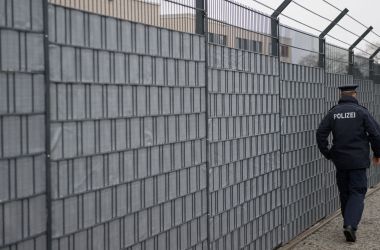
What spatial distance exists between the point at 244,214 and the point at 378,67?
826 centimetres

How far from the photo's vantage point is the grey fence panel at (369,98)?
10594mm

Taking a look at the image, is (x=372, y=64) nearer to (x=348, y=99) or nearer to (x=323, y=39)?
(x=323, y=39)

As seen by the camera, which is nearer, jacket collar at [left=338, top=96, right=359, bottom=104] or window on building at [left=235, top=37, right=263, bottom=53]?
window on building at [left=235, top=37, right=263, bottom=53]

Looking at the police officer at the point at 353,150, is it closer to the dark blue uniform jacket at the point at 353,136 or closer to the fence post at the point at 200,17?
the dark blue uniform jacket at the point at 353,136

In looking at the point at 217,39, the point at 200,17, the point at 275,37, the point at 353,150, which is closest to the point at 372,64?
the point at 353,150

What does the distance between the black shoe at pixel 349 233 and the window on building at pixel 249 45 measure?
2391mm

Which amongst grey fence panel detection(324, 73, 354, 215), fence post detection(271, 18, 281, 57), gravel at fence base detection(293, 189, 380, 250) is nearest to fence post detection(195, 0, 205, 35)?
fence post detection(271, 18, 281, 57)

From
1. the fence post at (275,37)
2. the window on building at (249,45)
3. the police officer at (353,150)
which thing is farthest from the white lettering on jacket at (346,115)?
the window on building at (249,45)

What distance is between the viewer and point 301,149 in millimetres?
7211

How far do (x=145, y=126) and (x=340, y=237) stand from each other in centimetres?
408

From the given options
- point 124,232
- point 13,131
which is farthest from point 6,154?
point 124,232

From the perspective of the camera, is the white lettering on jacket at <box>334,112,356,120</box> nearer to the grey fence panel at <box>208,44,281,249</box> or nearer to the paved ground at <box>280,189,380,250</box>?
the grey fence panel at <box>208,44,281,249</box>

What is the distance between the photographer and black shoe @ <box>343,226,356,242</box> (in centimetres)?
675

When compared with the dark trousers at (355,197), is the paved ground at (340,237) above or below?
below
